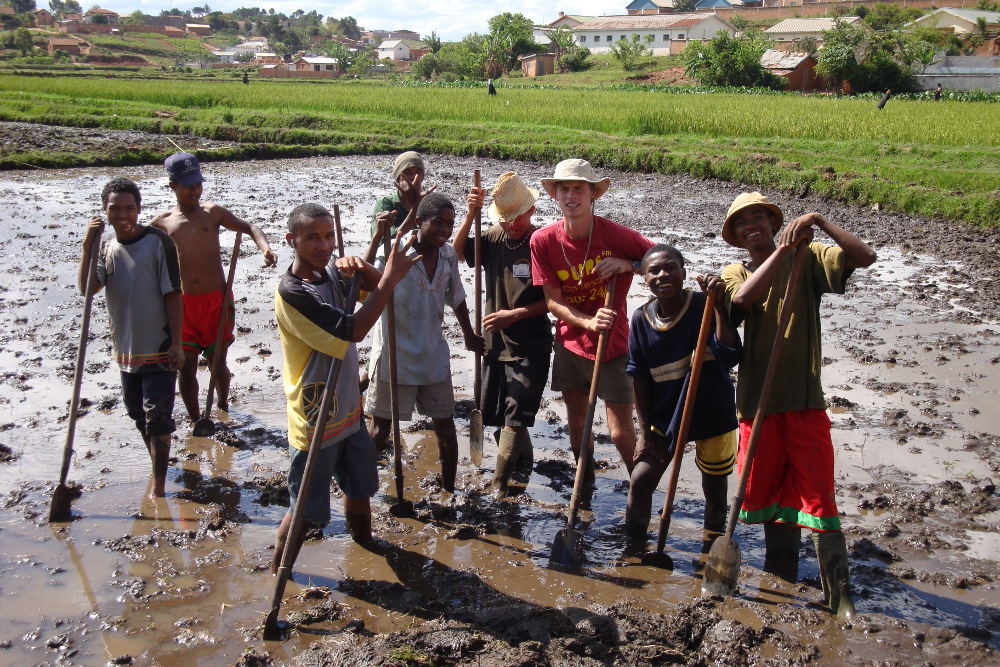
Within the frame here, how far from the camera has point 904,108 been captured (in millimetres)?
25438

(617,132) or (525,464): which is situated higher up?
(617,132)

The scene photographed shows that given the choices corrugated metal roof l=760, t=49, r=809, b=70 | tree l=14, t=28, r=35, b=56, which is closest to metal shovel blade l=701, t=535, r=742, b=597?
corrugated metal roof l=760, t=49, r=809, b=70

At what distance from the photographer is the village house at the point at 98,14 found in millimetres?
130250

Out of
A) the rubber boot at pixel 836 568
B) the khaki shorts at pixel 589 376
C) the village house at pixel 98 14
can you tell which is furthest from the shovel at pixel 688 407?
the village house at pixel 98 14

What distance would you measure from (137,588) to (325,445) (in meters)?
1.15

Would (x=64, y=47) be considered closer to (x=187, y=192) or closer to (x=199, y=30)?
(x=199, y=30)

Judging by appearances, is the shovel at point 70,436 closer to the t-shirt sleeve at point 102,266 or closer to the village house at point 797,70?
the t-shirt sleeve at point 102,266

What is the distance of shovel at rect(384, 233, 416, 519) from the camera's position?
161 inches

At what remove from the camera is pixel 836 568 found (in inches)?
135

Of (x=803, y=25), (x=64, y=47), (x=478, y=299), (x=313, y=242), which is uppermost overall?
(x=803, y=25)

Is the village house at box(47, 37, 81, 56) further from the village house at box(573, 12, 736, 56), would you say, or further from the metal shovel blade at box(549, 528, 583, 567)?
the metal shovel blade at box(549, 528, 583, 567)

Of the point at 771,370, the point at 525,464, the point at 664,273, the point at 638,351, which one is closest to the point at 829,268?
the point at 771,370

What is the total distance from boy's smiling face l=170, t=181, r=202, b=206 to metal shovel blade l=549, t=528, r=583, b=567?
123 inches

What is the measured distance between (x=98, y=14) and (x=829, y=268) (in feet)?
498
